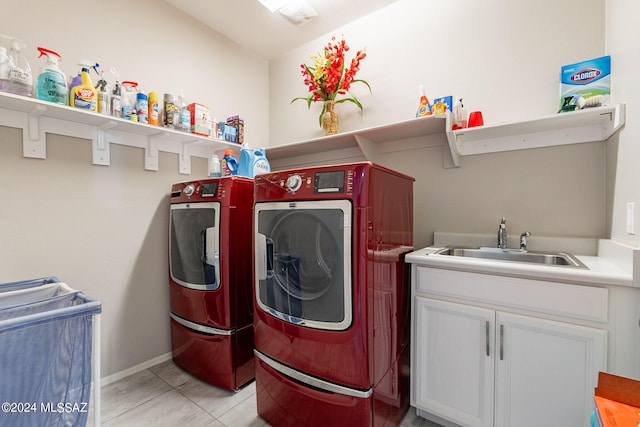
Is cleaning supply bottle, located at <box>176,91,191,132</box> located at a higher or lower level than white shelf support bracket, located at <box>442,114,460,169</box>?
higher

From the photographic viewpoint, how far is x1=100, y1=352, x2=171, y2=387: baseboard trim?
1.90 metres

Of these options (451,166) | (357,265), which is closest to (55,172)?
(357,265)

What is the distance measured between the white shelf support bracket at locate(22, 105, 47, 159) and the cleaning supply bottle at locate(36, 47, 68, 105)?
0.10 metres

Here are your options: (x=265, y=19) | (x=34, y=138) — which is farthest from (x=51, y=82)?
(x=265, y=19)

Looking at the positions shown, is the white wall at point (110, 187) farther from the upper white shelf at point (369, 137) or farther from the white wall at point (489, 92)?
the white wall at point (489, 92)

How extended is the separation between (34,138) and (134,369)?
5.30 feet

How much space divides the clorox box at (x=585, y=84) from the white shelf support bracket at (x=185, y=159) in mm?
2441

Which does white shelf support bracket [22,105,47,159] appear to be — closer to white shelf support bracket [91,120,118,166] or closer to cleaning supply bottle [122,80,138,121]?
white shelf support bracket [91,120,118,166]

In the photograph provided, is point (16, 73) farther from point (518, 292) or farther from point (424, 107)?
point (518, 292)

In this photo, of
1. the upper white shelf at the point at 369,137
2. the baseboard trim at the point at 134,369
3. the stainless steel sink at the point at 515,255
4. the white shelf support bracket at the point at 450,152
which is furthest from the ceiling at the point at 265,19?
Answer: the baseboard trim at the point at 134,369

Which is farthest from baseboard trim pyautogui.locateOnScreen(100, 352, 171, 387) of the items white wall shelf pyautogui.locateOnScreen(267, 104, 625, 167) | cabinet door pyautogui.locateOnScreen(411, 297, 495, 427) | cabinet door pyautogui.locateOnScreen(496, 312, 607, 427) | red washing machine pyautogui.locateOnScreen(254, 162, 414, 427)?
cabinet door pyautogui.locateOnScreen(496, 312, 607, 427)

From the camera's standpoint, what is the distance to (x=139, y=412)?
1641mm

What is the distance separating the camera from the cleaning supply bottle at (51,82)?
1.52 m

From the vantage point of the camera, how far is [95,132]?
186 centimetres
